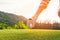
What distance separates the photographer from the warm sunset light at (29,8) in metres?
2.21

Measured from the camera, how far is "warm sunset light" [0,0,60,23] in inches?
87.2

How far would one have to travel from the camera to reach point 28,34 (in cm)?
219

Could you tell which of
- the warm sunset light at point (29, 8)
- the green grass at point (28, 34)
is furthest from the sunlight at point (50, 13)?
the green grass at point (28, 34)

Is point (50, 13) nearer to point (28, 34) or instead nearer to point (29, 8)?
point (29, 8)

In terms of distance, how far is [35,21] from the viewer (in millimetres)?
2240

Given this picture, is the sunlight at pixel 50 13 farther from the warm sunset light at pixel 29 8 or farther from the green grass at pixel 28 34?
the green grass at pixel 28 34

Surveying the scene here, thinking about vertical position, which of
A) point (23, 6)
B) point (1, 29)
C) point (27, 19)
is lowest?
point (1, 29)

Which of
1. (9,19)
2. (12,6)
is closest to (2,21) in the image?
(9,19)

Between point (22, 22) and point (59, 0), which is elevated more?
point (59, 0)

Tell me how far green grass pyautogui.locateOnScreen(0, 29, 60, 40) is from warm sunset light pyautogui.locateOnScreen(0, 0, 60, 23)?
0.59 feet

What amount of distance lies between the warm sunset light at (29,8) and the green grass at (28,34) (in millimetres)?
180

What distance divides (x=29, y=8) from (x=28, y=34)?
0.38 m

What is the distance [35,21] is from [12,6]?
403 mm

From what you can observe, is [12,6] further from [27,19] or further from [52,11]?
[52,11]
